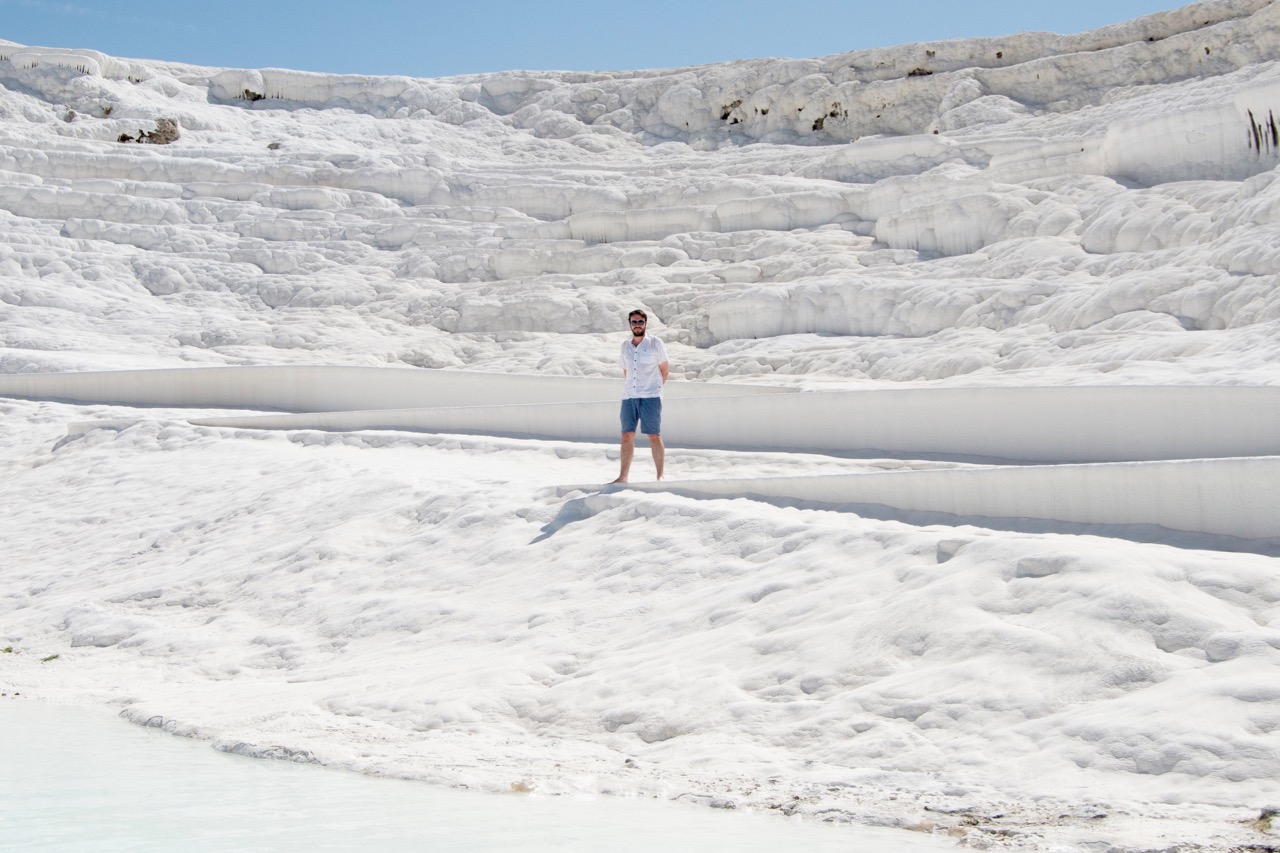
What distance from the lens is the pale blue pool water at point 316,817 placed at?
4.27m

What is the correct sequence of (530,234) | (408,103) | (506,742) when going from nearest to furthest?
(506,742), (530,234), (408,103)

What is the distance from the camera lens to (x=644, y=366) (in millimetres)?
8719

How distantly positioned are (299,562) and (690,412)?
3.97m

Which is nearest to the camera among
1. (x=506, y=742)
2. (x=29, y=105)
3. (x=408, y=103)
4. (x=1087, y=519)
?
(x=506, y=742)

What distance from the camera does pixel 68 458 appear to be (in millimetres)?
13469

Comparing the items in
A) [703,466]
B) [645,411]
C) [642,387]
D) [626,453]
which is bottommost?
[703,466]

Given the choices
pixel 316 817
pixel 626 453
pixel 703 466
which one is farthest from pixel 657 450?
pixel 316 817

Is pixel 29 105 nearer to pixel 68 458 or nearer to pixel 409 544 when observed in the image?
pixel 68 458

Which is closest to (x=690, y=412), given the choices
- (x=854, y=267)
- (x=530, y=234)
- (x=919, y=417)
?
(x=919, y=417)

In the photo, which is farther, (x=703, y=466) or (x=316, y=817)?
(x=703, y=466)

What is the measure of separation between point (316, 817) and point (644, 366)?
15.2 ft

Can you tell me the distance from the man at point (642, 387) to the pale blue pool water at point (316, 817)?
12.8 ft

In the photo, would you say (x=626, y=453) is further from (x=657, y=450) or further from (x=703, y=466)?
(x=703, y=466)

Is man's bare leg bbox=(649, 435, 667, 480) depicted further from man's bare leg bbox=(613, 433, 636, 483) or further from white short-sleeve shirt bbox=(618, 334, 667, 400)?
white short-sleeve shirt bbox=(618, 334, 667, 400)
